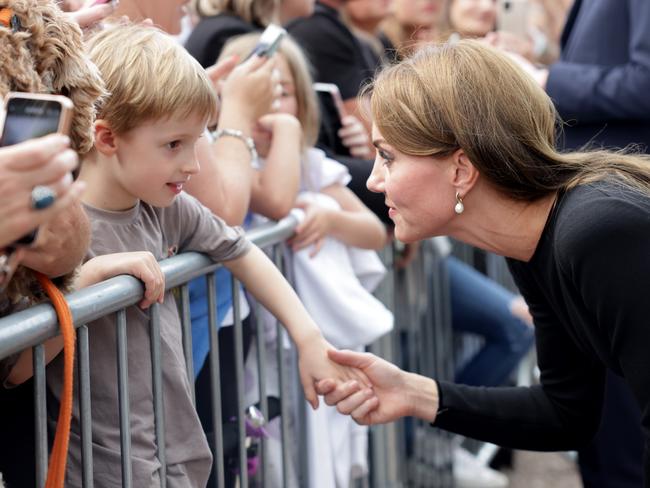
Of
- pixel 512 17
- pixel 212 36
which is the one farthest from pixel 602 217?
pixel 512 17

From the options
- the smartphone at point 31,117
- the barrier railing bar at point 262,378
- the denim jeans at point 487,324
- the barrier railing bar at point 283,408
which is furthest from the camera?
the denim jeans at point 487,324

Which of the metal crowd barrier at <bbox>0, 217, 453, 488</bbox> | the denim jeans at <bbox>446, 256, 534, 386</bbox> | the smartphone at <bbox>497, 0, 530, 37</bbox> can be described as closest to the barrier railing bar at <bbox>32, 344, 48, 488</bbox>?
the metal crowd barrier at <bbox>0, 217, 453, 488</bbox>

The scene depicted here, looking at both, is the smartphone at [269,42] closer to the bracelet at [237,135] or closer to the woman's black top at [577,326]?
the bracelet at [237,135]

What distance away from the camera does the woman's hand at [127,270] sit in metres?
2.14

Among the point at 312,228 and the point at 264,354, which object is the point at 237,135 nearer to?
the point at 312,228

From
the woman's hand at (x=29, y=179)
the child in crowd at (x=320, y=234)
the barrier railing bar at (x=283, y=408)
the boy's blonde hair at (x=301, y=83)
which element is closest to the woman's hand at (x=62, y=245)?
the woman's hand at (x=29, y=179)

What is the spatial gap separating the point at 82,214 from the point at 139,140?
1.41 ft

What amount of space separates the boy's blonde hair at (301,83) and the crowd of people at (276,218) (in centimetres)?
2

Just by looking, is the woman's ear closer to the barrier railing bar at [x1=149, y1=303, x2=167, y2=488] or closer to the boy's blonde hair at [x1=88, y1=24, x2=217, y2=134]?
the boy's blonde hair at [x1=88, y1=24, x2=217, y2=134]

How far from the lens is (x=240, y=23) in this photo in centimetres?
369

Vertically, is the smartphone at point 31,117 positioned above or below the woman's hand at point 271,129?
above

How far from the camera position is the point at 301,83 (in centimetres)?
359

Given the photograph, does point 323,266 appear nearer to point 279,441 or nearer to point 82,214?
point 279,441

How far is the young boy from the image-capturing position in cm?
221
